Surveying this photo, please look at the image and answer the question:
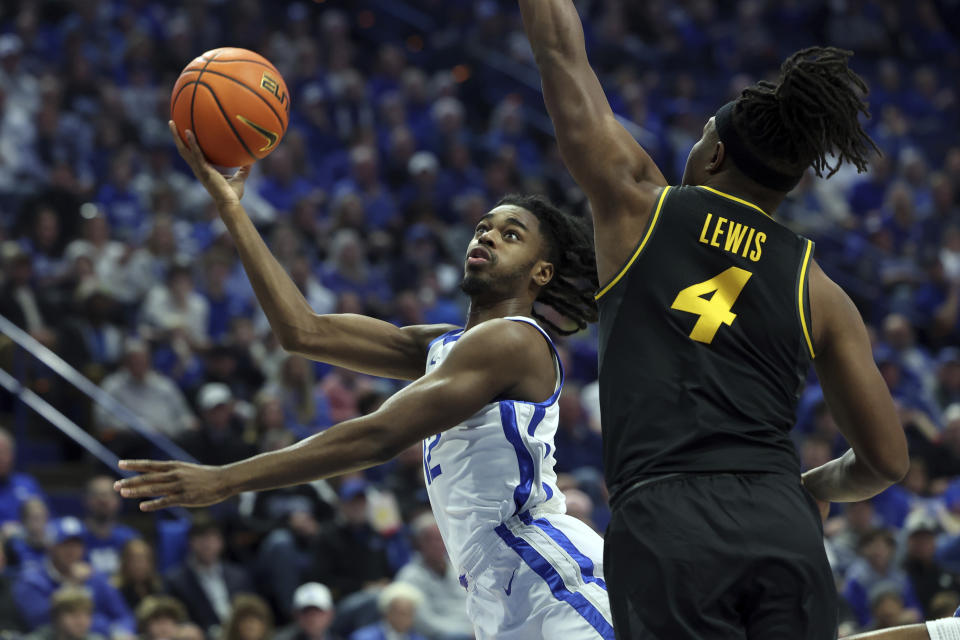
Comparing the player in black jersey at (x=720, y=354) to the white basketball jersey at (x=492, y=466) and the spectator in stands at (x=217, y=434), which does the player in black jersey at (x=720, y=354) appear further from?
the spectator in stands at (x=217, y=434)

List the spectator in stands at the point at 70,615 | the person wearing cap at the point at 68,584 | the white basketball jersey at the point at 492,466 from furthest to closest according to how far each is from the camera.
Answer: the person wearing cap at the point at 68,584 < the spectator in stands at the point at 70,615 < the white basketball jersey at the point at 492,466

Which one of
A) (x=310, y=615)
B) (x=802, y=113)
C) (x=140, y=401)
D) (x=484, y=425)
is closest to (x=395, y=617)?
(x=310, y=615)

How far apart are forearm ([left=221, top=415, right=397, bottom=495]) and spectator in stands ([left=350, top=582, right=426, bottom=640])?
196 inches

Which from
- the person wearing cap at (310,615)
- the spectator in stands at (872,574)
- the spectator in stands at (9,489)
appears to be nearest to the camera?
the person wearing cap at (310,615)

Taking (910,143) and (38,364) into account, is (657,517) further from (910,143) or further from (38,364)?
(910,143)

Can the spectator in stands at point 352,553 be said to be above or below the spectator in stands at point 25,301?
below

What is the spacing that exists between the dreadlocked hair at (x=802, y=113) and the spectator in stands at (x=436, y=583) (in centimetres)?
575

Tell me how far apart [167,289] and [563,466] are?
12.5 ft

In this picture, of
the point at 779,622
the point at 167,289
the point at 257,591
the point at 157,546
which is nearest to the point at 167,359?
the point at 167,289

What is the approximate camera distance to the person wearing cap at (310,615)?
773 centimetres

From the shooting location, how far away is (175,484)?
3014 mm

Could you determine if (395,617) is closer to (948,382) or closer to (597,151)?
(597,151)

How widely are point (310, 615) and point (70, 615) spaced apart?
148 centimetres

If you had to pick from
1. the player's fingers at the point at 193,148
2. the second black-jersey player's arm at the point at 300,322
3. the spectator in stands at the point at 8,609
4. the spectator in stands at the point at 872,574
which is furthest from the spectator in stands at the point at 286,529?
the player's fingers at the point at 193,148
